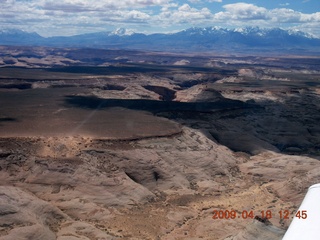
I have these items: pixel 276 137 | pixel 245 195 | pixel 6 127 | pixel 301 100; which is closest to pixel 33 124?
pixel 6 127

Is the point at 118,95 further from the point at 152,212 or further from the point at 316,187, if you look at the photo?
the point at 316,187

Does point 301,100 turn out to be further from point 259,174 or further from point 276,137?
point 259,174

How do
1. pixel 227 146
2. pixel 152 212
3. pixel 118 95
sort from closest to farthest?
1. pixel 152 212
2. pixel 227 146
3. pixel 118 95

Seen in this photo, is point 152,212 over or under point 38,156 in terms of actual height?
under

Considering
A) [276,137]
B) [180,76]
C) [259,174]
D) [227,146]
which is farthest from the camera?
[180,76]

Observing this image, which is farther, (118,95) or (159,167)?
(118,95)

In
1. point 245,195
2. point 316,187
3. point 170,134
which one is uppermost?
point 316,187
